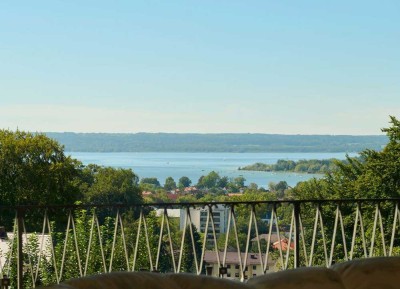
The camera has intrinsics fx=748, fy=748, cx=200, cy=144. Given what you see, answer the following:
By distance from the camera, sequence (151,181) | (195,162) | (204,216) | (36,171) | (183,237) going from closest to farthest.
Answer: (183,237) < (204,216) < (36,171) < (151,181) < (195,162)

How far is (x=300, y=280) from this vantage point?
150 cm

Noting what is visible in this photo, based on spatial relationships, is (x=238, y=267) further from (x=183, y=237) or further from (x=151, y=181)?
(x=151, y=181)

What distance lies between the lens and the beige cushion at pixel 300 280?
1474 millimetres

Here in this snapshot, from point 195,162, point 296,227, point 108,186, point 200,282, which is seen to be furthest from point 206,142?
point 200,282

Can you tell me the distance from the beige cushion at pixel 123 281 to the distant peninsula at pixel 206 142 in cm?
3771

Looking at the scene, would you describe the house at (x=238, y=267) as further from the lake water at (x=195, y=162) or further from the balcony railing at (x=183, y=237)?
the lake water at (x=195, y=162)

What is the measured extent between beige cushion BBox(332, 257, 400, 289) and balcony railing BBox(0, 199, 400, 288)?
2025 millimetres

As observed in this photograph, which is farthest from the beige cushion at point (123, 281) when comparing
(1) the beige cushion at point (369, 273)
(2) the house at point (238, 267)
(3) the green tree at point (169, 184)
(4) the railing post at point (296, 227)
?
(3) the green tree at point (169, 184)

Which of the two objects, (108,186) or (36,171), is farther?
(108,186)

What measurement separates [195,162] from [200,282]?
→ 40539 mm

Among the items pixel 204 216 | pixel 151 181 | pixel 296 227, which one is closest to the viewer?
pixel 296 227

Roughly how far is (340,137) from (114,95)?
50.1 ft

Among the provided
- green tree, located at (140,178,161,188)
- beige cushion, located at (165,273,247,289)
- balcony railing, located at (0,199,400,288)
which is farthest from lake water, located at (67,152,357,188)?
beige cushion, located at (165,273,247,289)

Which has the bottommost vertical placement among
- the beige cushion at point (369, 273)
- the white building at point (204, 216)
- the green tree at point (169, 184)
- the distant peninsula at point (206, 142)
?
the green tree at point (169, 184)
